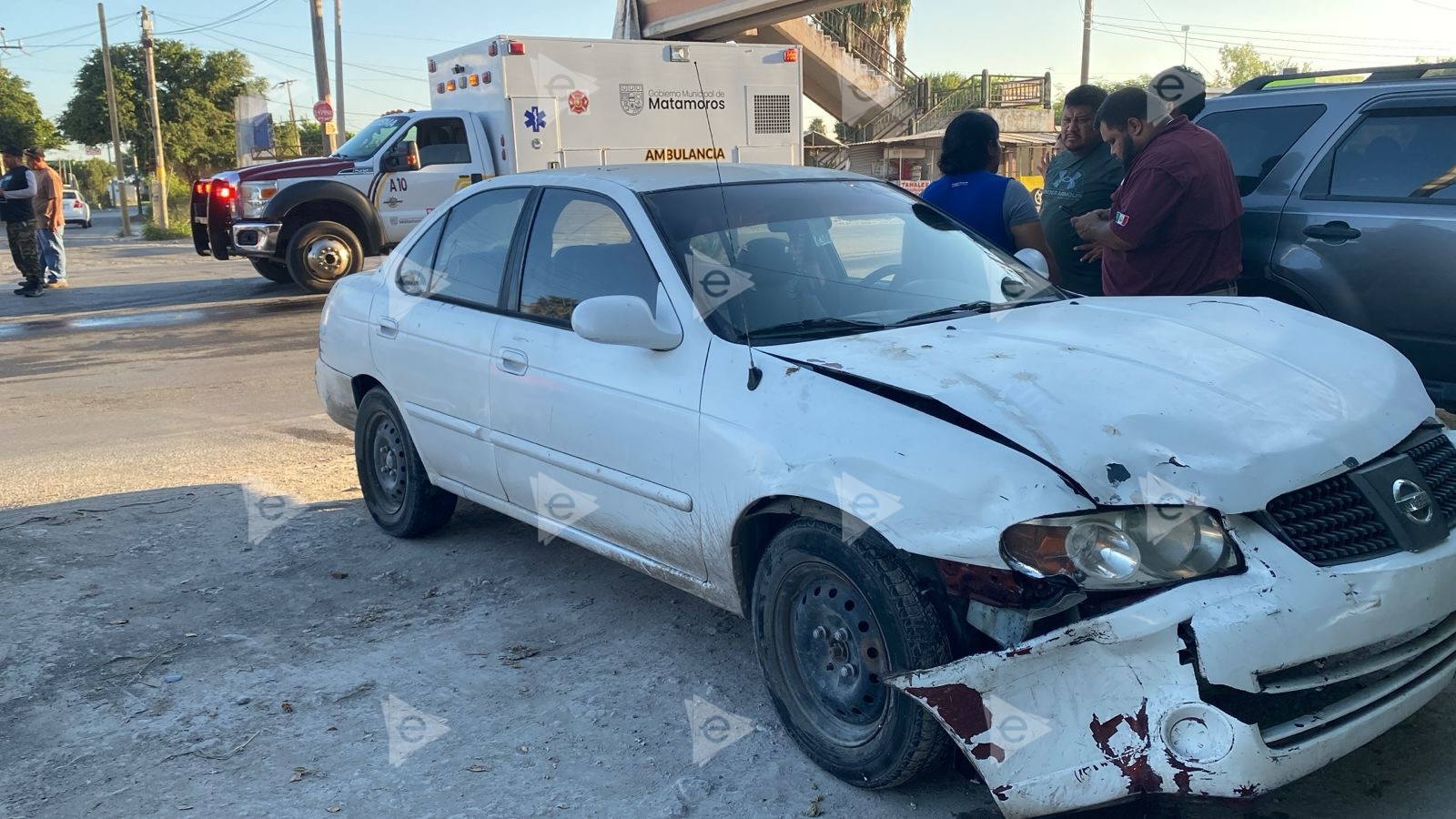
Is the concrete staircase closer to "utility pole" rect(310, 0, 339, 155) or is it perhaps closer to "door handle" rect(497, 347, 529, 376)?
"utility pole" rect(310, 0, 339, 155)

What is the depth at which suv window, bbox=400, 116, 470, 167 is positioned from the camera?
14016mm

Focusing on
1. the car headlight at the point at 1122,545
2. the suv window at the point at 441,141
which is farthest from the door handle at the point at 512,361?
the suv window at the point at 441,141

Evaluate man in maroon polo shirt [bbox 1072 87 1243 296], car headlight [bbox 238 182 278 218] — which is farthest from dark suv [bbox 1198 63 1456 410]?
car headlight [bbox 238 182 278 218]

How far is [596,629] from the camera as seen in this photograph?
13.4 feet

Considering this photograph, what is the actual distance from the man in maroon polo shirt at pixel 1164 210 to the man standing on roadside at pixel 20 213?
1417 cm

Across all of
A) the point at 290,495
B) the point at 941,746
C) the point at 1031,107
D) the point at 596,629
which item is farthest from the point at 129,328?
the point at 1031,107

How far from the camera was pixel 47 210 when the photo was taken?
14734mm

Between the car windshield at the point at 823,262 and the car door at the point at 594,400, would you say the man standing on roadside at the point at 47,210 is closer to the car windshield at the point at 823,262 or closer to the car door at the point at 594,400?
the car door at the point at 594,400

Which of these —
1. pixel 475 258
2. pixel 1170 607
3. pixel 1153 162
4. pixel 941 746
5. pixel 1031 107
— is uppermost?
pixel 1031 107

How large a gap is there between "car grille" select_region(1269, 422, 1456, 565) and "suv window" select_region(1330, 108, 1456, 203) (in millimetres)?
2965

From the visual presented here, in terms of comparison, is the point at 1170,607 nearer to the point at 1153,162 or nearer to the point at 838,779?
the point at 838,779

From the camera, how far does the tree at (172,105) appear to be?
2124 inches

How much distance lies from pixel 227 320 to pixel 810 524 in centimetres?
1109

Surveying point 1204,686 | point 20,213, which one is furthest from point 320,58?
point 1204,686
